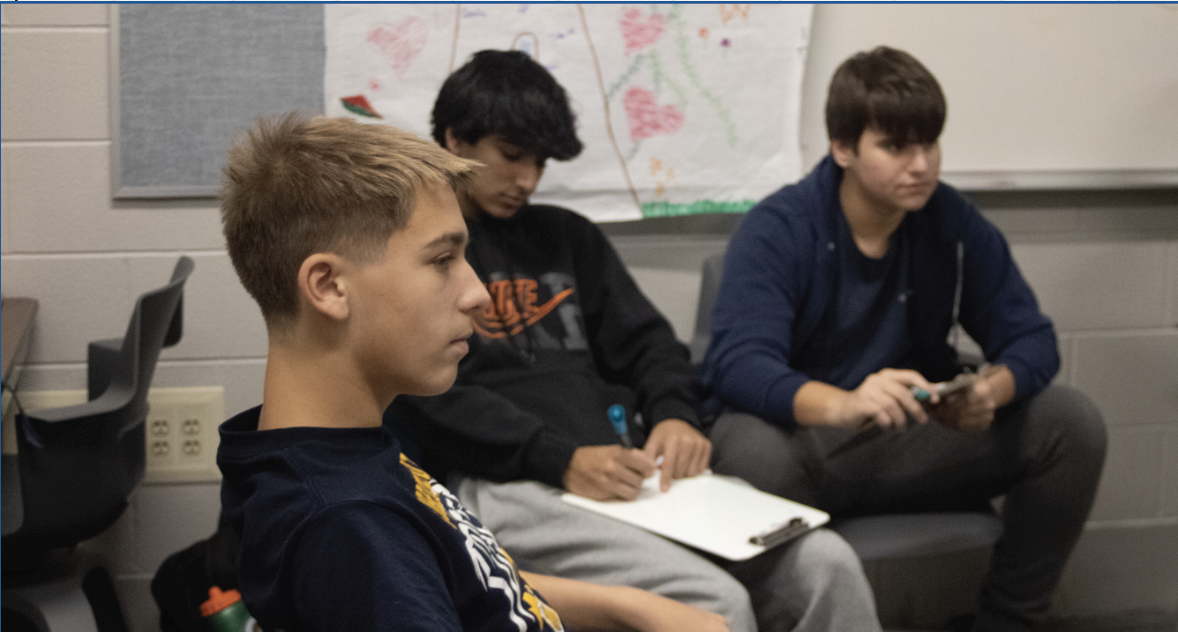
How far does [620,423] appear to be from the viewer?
4.18 ft

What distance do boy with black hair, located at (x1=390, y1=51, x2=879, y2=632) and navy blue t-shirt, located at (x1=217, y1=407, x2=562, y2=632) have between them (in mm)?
427

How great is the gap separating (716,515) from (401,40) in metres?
1.06

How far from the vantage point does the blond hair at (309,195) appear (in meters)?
0.65

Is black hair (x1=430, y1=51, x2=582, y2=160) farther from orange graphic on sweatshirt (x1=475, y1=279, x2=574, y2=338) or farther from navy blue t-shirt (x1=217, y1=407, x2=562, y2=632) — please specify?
navy blue t-shirt (x1=217, y1=407, x2=562, y2=632)

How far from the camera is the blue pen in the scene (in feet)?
4.12

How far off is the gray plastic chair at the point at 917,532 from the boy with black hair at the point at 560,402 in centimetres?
17

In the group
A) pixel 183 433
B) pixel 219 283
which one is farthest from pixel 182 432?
pixel 219 283

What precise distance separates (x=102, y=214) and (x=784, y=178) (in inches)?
50.3

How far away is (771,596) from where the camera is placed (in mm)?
1154

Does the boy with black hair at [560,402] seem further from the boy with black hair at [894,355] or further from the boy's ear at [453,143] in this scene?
the boy with black hair at [894,355]

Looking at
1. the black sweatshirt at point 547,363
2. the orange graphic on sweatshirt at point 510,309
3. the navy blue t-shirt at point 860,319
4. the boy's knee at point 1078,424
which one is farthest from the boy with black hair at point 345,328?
the boy's knee at point 1078,424

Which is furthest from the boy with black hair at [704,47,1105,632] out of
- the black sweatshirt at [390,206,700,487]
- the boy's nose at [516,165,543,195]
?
the boy's nose at [516,165,543,195]

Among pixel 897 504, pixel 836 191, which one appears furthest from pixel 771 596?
pixel 836 191

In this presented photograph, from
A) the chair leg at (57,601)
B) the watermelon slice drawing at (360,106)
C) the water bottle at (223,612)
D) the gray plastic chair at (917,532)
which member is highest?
the watermelon slice drawing at (360,106)
